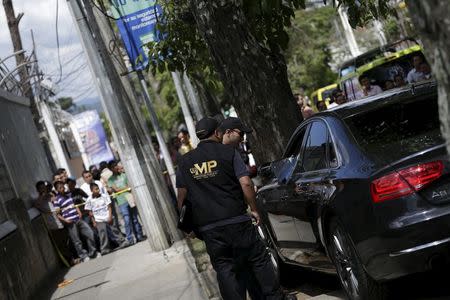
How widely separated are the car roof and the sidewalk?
316 centimetres

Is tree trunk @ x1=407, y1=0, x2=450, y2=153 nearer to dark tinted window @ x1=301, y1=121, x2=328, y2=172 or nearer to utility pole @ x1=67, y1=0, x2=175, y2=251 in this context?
dark tinted window @ x1=301, y1=121, x2=328, y2=172

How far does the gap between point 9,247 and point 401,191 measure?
7.73 meters

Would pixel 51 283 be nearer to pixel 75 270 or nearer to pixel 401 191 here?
pixel 75 270

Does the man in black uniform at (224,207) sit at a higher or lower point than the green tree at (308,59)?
lower

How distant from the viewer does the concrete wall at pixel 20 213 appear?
1210cm

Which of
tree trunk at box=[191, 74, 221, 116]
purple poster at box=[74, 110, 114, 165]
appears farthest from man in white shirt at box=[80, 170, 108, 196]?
purple poster at box=[74, 110, 114, 165]

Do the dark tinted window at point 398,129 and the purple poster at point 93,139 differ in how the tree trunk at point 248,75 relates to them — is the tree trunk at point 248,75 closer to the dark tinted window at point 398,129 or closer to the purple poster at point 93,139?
the dark tinted window at point 398,129

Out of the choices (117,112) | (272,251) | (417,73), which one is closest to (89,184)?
(117,112)

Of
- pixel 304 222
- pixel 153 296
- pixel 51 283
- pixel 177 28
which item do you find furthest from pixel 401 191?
pixel 51 283

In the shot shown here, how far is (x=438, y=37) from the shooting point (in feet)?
10.9

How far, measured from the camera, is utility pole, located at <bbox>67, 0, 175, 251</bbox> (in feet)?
48.3

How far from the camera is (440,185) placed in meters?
5.82

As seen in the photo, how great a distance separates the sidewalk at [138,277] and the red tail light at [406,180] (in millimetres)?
3986

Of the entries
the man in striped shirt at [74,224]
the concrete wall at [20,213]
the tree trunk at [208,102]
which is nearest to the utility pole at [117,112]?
the concrete wall at [20,213]
